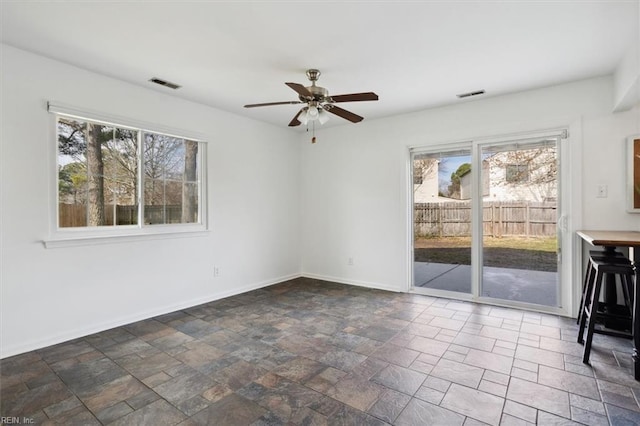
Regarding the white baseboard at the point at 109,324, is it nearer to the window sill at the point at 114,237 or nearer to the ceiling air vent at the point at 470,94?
the window sill at the point at 114,237

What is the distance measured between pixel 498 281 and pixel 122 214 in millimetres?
4512

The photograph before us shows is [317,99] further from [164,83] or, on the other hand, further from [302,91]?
[164,83]

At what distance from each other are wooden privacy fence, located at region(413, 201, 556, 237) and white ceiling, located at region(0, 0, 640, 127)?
1.39 m

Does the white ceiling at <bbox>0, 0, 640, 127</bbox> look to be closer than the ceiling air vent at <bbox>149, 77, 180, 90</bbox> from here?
Yes

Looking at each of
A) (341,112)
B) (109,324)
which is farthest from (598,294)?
(109,324)

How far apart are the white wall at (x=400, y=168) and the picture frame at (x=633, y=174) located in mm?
65

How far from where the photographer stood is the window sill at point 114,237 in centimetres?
298

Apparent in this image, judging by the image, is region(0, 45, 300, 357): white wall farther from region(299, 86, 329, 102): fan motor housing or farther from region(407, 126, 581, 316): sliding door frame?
region(407, 126, 581, 316): sliding door frame

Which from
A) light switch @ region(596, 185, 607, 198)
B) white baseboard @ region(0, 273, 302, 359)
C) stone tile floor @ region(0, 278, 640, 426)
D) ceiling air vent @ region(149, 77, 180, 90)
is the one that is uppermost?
ceiling air vent @ region(149, 77, 180, 90)

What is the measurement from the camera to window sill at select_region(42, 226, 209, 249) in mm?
2979

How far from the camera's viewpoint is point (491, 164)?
4.07 m

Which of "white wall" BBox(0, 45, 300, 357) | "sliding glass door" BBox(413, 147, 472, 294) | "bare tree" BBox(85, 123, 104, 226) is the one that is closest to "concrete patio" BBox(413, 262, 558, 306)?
"sliding glass door" BBox(413, 147, 472, 294)

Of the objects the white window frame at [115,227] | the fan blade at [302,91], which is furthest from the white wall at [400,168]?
the fan blade at [302,91]

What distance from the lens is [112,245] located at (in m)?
3.35
